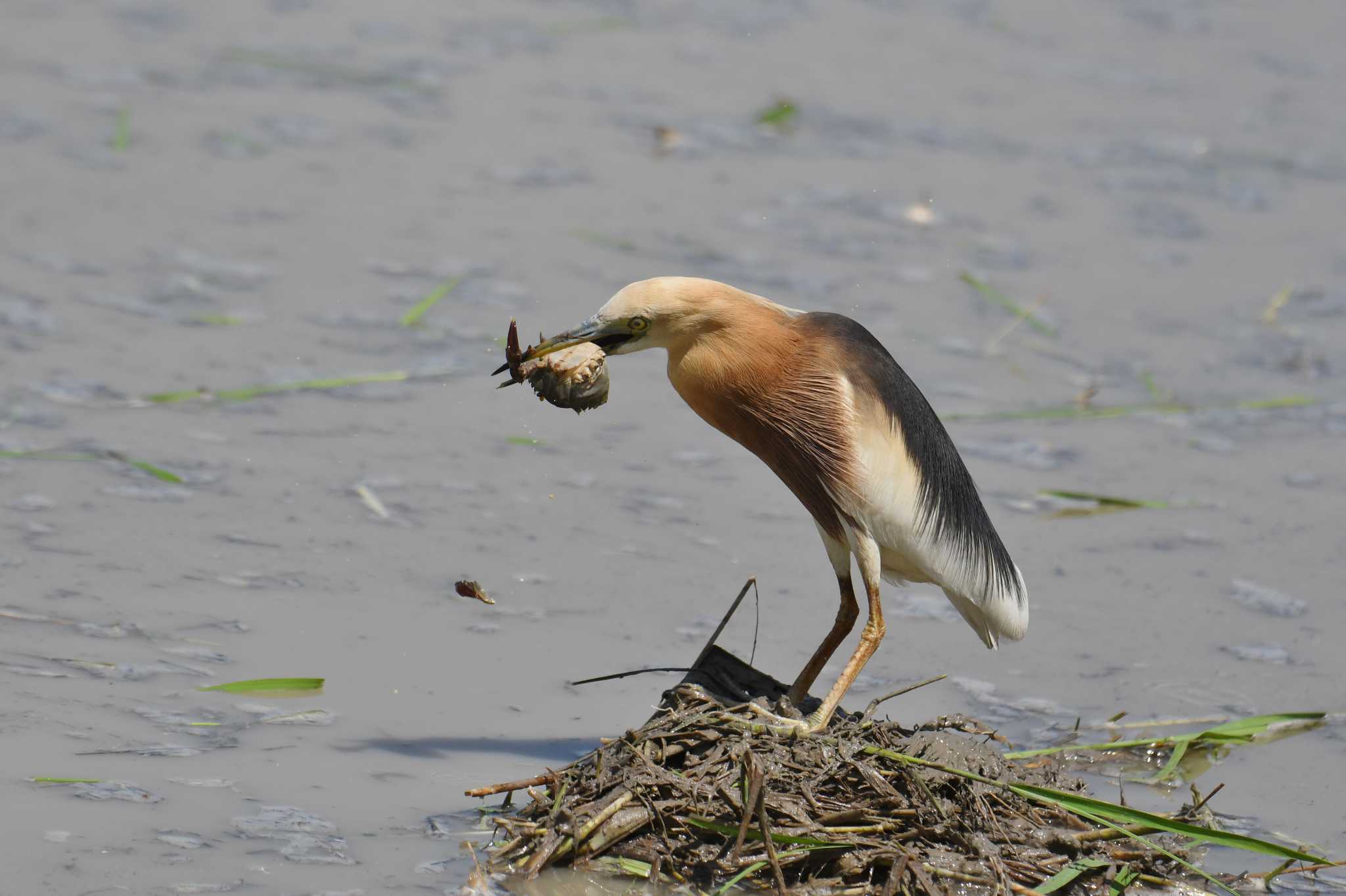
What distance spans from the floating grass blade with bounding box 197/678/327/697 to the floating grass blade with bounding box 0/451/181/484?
169 cm

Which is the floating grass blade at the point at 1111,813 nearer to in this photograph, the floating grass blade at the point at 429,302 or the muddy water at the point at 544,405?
the muddy water at the point at 544,405

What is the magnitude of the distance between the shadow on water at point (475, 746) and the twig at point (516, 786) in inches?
17.7

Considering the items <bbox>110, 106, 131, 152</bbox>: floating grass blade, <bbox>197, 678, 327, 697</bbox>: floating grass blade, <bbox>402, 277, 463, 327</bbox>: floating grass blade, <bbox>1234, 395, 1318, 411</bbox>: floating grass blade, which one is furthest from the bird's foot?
<bbox>110, 106, 131, 152</bbox>: floating grass blade

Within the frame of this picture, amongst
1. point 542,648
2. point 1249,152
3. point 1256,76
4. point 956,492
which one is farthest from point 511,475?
point 1256,76

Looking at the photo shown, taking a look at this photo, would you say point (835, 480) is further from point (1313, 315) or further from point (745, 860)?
point (1313, 315)

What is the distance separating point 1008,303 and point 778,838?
18.4ft

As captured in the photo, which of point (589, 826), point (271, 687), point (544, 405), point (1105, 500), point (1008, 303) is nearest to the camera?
point (589, 826)

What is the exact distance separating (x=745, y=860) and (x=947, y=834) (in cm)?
57

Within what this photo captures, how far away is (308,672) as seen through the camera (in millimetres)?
5652

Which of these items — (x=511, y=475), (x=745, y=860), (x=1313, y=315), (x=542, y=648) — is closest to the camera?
(x=745, y=860)

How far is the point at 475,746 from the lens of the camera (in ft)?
17.5

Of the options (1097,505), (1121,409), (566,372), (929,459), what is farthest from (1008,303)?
(566,372)

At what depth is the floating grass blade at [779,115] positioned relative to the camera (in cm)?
1167

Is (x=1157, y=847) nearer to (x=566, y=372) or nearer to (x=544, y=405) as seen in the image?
(x=566, y=372)
